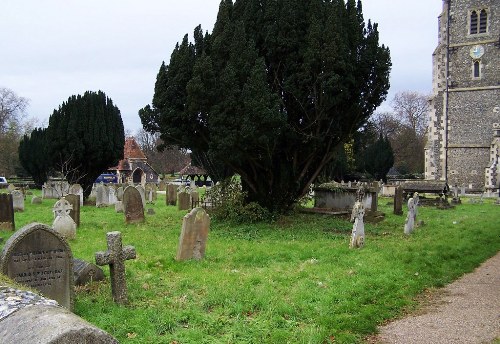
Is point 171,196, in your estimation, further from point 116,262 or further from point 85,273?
point 116,262

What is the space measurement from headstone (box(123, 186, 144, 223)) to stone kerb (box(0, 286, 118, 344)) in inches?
465

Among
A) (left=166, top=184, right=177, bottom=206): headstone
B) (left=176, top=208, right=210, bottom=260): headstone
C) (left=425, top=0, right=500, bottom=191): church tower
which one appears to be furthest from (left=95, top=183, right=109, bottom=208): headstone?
(left=425, top=0, right=500, bottom=191): church tower

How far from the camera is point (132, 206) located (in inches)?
561

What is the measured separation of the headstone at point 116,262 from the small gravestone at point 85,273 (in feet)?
2.79

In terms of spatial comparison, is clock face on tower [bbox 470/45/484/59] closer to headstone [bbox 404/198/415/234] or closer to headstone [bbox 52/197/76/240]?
headstone [bbox 404/198/415/234]

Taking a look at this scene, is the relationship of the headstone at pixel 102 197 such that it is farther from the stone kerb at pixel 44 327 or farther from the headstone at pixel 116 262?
the stone kerb at pixel 44 327

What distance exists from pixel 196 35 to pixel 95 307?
11.0 m

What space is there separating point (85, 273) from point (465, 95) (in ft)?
109

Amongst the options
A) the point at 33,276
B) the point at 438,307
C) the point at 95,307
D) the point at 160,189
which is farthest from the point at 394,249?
the point at 160,189

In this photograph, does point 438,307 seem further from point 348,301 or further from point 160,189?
point 160,189

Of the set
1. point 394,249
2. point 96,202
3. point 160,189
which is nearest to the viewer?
point 394,249

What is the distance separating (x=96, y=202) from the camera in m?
21.6

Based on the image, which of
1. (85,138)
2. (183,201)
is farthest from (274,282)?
(85,138)

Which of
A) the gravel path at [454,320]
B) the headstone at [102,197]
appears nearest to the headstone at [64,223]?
the gravel path at [454,320]
